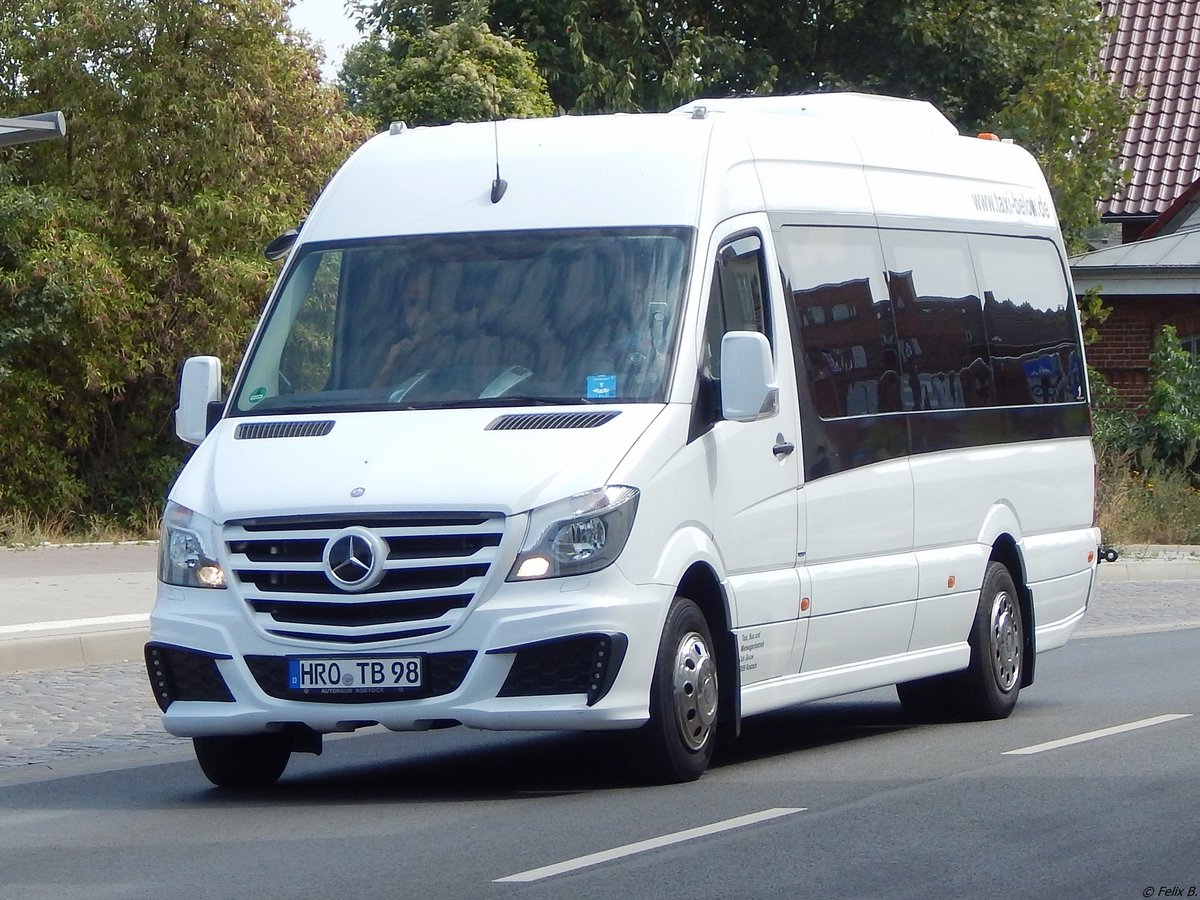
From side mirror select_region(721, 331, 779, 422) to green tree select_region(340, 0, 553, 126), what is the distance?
18525 mm

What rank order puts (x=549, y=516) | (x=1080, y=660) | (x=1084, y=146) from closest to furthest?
(x=549, y=516) → (x=1080, y=660) → (x=1084, y=146)

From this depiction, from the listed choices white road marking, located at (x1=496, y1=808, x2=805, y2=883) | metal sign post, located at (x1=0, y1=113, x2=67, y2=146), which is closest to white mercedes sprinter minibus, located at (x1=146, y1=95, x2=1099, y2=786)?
white road marking, located at (x1=496, y1=808, x2=805, y2=883)

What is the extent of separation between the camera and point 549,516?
27.9 feet

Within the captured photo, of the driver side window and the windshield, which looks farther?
the driver side window

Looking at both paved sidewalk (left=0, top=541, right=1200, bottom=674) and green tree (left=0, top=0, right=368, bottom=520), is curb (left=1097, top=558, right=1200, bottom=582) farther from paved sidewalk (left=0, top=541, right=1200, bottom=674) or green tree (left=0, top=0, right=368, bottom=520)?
green tree (left=0, top=0, right=368, bottom=520)

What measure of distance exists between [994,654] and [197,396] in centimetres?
447

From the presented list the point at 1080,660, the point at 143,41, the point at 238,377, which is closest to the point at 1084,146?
the point at 143,41

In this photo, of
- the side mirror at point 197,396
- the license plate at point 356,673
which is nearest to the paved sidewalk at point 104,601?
the side mirror at point 197,396

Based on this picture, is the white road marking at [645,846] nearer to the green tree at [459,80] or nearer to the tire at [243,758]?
the tire at [243,758]

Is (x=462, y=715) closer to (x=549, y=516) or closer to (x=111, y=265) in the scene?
(x=549, y=516)

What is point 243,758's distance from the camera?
9586 millimetres

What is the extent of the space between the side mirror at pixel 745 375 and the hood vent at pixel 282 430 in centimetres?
159

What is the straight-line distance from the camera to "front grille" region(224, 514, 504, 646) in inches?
336

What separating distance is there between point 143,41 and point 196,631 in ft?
55.1
